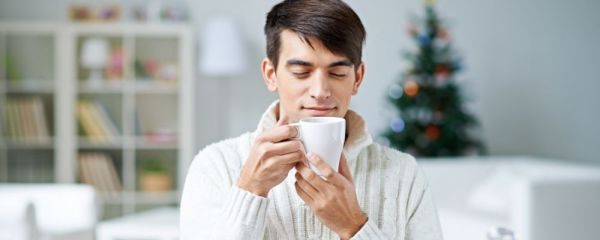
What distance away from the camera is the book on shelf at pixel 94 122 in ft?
→ 16.0

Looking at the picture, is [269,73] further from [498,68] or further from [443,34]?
[498,68]

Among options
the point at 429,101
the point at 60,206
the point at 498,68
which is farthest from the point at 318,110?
the point at 498,68

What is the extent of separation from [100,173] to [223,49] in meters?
1.10

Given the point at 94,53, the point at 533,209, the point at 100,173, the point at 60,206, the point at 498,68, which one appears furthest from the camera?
the point at 498,68

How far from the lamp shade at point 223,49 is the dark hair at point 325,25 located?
3.65 meters

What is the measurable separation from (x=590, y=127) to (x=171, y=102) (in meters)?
2.98

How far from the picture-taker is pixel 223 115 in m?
5.29

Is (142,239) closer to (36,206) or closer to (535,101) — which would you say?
(36,206)

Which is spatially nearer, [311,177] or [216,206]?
[311,177]

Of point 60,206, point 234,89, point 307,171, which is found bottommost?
point 60,206

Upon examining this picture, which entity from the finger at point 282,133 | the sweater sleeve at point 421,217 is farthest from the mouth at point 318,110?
the sweater sleeve at point 421,217

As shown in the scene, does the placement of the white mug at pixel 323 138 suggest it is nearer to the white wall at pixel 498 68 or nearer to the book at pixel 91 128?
the book at pixel 91 128

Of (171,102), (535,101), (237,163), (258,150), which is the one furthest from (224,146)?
(535,101)

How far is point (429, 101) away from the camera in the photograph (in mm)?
4883
